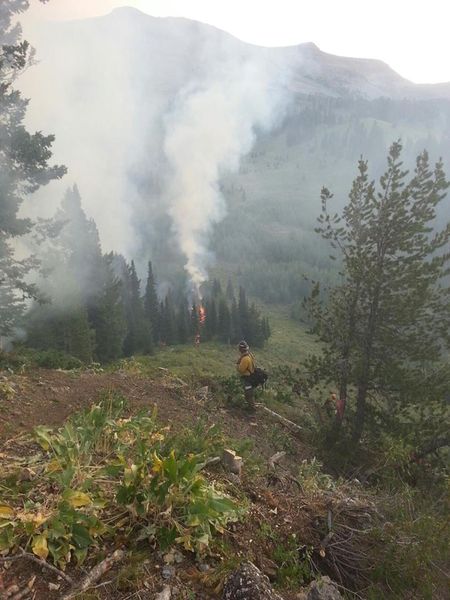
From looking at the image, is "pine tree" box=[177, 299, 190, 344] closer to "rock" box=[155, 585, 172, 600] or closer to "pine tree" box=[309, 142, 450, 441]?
"pine tree" box=[309, 142, 450, 441]

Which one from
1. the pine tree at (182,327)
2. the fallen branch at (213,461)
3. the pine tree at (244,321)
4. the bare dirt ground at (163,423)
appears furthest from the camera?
the pine tree at (244,321)

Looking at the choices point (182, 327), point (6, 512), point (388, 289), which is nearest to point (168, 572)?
point (6, 512)

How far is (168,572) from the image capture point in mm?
2969

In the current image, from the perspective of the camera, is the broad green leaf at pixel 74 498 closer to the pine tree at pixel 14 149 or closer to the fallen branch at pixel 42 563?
the fallen branch at pixel 42 563

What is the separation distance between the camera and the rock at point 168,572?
2943 mm

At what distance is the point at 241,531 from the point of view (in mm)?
Result: 3670

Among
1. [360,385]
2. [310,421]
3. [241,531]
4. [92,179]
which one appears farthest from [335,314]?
[92,179]

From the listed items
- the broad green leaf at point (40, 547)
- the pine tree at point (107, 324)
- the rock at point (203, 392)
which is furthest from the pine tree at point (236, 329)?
the broad green leaf at point (40, 547)

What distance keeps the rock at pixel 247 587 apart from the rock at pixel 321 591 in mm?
498

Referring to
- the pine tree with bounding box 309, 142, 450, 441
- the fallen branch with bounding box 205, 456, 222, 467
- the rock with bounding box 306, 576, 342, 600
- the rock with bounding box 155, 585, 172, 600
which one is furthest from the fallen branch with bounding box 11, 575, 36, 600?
the pine tree with bounding box 309, 142, 450, 441

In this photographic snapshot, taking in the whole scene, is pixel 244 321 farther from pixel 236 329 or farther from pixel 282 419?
pixel 282 419

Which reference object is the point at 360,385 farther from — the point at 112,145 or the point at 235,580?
the point at 112,145

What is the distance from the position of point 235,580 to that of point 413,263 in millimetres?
10392

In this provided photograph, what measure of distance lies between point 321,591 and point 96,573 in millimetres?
1655
